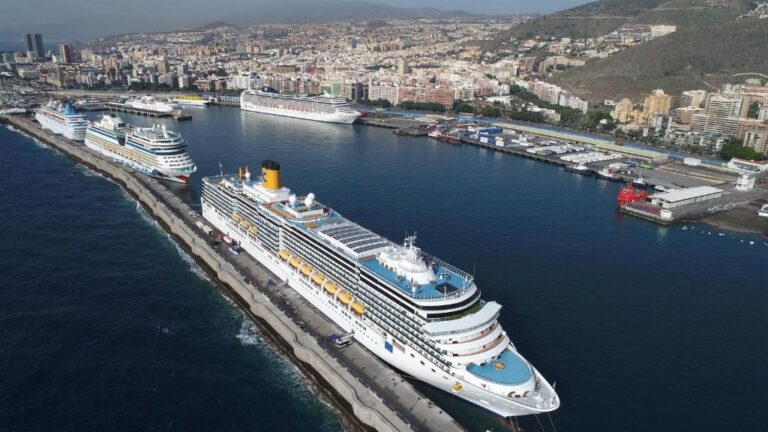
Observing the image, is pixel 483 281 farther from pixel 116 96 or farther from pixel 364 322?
pixel 116 96

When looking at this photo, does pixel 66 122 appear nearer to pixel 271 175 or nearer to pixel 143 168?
pixel 143 168

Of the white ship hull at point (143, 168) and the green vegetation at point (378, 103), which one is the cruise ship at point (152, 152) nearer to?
the white ship hull at point (143, 168)

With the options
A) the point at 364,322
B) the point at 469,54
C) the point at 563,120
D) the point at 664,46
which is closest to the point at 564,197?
the point at 364,322

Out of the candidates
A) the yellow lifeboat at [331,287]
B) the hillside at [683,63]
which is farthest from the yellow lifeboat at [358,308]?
the hillside at [683,63]

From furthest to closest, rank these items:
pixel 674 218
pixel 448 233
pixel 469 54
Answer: pixel 469 54 < pixel 674 218 < pixel 448 233

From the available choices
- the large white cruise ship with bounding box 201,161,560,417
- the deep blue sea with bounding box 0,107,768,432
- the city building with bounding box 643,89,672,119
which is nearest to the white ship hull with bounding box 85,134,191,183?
the deep blue sea with bounding box 0,107,768,432
